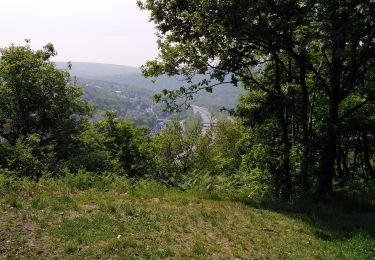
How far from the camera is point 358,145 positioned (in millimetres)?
20859

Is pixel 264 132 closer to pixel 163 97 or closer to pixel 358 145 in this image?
pixel 358 145

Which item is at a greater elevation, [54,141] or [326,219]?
[326,219]

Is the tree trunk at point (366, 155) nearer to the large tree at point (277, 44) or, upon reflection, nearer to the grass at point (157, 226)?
the large tree at point (277, 44)

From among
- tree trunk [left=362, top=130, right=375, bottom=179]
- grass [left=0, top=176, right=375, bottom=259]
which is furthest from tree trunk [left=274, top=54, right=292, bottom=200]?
tree trunk [left=362, top=130, right=375, bottom=179]

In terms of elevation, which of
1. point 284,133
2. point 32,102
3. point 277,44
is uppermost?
point 277,44

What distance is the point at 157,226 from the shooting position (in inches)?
430

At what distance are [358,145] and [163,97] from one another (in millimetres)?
10050

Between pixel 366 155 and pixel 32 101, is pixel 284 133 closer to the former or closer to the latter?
pixel 366 155

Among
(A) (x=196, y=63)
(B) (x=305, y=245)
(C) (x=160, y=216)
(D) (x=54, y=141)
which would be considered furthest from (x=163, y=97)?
(D) (x=54, y=141)

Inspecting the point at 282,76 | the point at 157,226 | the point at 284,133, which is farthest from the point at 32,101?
the point at 157,226

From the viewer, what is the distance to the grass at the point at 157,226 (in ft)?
30.6

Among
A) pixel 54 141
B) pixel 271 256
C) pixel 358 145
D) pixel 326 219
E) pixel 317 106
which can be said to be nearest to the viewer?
pixel 271 256

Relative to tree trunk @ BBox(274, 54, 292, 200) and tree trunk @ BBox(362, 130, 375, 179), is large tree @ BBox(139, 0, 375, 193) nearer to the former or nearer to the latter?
tree trunk @ BBox(274, 54, 292, 200)

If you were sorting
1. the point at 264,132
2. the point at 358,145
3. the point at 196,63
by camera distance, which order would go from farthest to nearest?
the point at 264,132, the point at 358,145, the point at 196,63
